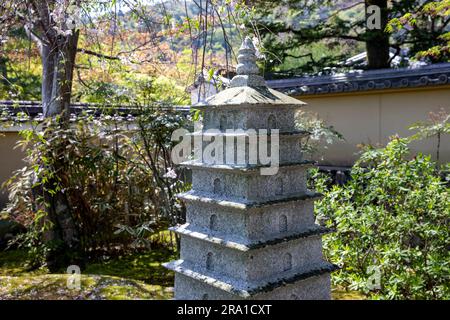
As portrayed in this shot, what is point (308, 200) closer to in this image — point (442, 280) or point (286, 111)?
point (286, 111)

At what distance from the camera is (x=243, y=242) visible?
3.12 meters

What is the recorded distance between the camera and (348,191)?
17.9ft

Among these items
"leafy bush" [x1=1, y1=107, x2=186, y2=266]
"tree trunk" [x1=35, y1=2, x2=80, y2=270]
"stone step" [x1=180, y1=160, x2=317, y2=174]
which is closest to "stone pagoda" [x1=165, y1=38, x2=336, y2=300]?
"stone step" [x1=180, y1=160, x2=317, y2=174]

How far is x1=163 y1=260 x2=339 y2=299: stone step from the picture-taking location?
3080 mm

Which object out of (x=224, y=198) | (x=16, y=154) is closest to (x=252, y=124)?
(x=224, y=198)

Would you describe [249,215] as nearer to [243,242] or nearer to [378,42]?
[243,242]

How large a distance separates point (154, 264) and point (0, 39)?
3.49 m

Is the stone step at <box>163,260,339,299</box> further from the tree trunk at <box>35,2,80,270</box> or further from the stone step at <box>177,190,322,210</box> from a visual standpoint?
the tree trunk at <box>35,2,80,270</box>

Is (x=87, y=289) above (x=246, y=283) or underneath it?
underneath

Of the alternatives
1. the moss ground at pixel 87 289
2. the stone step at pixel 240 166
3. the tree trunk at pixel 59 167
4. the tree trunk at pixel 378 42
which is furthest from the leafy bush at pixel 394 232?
the tree trunk at pixel 378 42

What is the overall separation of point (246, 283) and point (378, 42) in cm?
826

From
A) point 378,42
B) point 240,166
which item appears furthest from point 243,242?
point 378,42

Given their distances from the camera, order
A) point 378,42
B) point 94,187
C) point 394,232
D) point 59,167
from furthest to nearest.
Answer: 1. point 378,42
2. point 94,187
3. point 59,167
4. point 394,232

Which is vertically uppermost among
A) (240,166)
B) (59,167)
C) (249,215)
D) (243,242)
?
(240,166)
